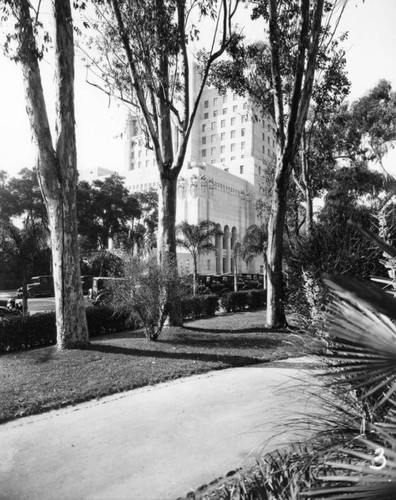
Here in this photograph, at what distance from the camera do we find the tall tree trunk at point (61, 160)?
28.5ft

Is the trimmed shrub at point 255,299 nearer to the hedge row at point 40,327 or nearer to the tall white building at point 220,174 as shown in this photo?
the hedge row at point 40,327

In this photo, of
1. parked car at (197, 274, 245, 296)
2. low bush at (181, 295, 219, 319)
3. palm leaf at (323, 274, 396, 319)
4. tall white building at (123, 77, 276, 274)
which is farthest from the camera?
tall white building at (123, 77, 276, 274)

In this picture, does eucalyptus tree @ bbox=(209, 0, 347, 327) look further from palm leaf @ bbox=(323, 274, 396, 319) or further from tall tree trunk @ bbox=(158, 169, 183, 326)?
palm leaf @ bbox=(323, 274, 396, 319)

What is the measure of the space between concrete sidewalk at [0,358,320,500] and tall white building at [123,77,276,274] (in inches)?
957

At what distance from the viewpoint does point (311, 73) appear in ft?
34.4

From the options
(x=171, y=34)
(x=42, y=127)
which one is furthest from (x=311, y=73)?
(x=42, y=127)

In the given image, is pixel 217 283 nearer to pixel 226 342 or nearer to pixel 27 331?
pixel 226 342

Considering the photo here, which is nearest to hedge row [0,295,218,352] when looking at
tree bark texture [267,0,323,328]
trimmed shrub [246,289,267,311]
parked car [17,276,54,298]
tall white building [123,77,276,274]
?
tree bark texture [267,0,323,328]

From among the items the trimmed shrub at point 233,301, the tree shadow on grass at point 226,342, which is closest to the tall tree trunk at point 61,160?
the tree shadow on grass at point 226,342

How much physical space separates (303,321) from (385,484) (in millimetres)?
2584

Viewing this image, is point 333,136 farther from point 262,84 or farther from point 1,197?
point 1,197

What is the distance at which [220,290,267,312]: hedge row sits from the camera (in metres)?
18.9

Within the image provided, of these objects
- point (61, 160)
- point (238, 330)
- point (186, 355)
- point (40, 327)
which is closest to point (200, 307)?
point (238, 330)

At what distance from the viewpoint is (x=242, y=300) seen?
19.8 metres
